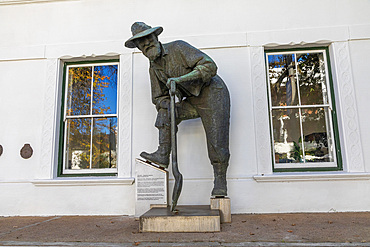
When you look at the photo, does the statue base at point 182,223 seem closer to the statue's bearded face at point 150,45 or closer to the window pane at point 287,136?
the statue's bearded face at point 150,45

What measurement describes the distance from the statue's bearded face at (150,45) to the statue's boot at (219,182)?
4.30 feet

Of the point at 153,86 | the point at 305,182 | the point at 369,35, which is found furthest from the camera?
the point at 369,35

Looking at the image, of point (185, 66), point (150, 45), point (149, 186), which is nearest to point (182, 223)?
point (149, 186)

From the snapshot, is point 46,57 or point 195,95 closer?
point 195,95

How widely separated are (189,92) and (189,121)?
29.4 inches

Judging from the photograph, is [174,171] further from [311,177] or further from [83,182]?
[311,177]

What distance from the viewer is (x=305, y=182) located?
3383mm

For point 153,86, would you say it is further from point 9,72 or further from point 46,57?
point 9,72

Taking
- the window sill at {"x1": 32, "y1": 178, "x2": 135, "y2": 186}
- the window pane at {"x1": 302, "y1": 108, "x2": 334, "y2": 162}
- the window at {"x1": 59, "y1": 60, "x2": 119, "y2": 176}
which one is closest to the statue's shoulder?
the window at {"x1": 59, "y1": 60, "x2": 119, "y2": 176}

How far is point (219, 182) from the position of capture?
114 inches

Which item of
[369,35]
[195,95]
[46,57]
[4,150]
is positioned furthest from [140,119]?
[369,35]

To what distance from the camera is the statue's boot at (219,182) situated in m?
2.84

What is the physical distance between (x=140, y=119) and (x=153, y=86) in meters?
0.71

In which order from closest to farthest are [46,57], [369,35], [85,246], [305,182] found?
[85,246], [305,182], [369,35], [46,57]
